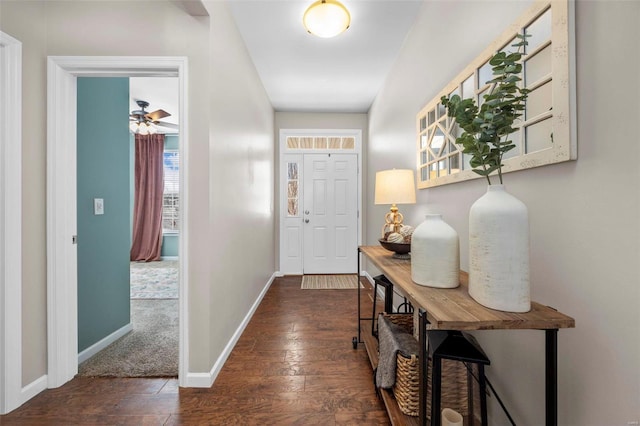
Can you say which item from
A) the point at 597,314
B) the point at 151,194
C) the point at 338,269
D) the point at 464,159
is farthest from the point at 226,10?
the point at 151,194

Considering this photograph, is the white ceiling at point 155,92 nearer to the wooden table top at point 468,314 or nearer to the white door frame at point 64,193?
the white door frame at point 64,193

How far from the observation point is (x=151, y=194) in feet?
17.3

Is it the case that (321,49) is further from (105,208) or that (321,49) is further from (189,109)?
(105,208)

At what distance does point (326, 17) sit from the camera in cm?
179

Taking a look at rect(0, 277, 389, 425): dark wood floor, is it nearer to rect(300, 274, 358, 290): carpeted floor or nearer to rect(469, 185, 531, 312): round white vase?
rect(469, 185, 531, 312): round white vase

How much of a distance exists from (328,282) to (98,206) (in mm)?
2793

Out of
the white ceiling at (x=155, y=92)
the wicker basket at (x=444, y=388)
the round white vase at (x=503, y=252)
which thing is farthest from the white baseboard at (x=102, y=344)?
the white ceiling at (x=155, y=92)

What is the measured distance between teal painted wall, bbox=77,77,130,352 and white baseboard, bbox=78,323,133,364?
0.03 meters

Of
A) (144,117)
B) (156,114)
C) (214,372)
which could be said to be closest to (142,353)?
(214,372)

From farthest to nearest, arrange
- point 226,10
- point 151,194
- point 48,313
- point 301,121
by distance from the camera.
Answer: point 151,194 → point 301,121 → point 226,10 → point 48,313

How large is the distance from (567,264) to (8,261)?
2.55 m

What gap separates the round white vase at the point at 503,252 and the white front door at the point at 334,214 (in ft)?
11.4

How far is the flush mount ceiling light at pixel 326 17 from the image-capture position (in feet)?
5.73

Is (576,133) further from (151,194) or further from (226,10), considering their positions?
(151,194)
